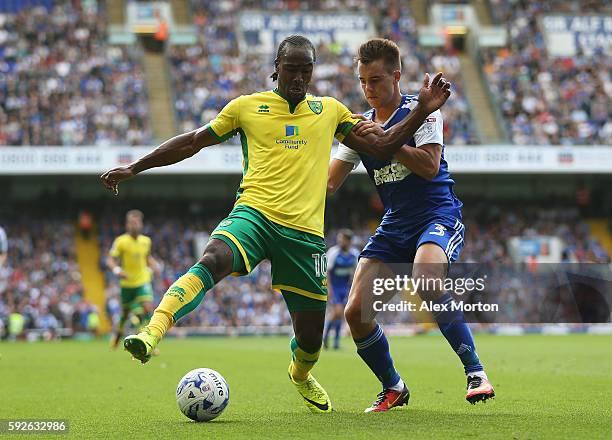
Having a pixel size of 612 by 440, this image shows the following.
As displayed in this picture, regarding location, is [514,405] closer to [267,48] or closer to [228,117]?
[228,117]

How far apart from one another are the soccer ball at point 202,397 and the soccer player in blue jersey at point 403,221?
3.85 ft

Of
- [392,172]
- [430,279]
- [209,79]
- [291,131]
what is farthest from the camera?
[209,79]

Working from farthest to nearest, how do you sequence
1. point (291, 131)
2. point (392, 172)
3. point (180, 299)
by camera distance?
1. point (392, 172)
2. point (291, 131)
3. point (180, 299)

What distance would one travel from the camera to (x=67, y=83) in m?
34.6

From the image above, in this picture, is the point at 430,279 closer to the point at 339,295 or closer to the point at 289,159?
the point at 289,159

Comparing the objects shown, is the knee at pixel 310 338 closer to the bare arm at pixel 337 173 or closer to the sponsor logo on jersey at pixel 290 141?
the bare arm at pixel 337 173

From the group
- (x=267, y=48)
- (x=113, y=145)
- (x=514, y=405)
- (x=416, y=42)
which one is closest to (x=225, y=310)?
(x=113, y=145)

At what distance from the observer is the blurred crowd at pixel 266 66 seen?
35156 millimetres

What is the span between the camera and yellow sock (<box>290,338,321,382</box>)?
7430 mm

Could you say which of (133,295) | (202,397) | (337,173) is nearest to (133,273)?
(133,295)

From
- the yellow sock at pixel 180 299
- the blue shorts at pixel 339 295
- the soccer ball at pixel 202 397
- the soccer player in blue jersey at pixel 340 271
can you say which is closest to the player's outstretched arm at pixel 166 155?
the yellow sock at pixel 180 299

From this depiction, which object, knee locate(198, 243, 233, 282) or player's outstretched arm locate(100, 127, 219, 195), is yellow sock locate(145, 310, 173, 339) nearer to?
knee locate(198, 243, 233, 282)

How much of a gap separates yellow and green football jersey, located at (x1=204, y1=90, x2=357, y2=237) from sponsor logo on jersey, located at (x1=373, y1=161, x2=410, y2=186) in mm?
601

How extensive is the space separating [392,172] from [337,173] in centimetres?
54
